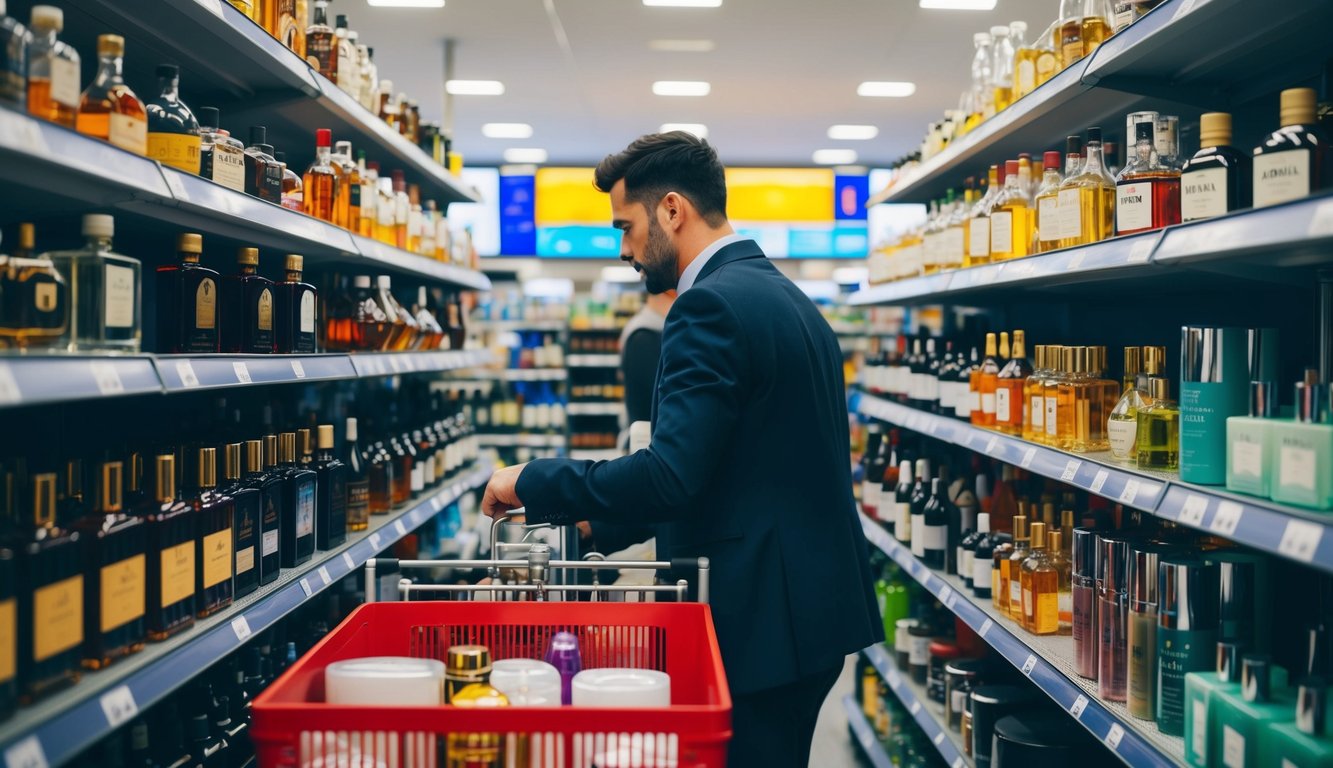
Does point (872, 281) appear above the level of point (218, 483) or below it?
above

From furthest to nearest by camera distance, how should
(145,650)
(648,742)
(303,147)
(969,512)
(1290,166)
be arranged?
(303,147) < (969,512) < (145,650) < (1290,166) < (648,742)

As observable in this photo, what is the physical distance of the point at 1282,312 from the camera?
238 cm

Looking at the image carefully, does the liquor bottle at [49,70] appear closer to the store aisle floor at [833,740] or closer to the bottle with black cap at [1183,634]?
the bottle with black cap at [1183,634]

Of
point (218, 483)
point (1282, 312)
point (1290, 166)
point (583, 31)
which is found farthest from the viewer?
point (583, 31)

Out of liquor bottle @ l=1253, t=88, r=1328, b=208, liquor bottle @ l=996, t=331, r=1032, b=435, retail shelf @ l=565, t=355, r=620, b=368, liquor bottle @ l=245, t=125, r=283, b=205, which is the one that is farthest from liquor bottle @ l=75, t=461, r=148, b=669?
retail shelf @ l=565, t=355, r=620, b=368

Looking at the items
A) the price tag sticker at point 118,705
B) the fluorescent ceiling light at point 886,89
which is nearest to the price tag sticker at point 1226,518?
the price tag sticker at point 118,705

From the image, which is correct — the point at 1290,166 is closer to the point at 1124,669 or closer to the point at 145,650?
the point at 1124,669

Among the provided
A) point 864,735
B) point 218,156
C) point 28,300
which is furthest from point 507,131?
point 28,300

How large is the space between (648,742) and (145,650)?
978 millimetres

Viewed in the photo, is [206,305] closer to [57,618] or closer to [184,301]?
[184,301]

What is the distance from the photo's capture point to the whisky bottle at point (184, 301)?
2129mm

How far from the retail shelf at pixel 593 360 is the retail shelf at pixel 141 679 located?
19.4 ft

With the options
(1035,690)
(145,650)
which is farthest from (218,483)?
(1035,690)

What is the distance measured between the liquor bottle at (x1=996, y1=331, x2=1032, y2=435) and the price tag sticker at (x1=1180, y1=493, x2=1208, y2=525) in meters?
1.05
